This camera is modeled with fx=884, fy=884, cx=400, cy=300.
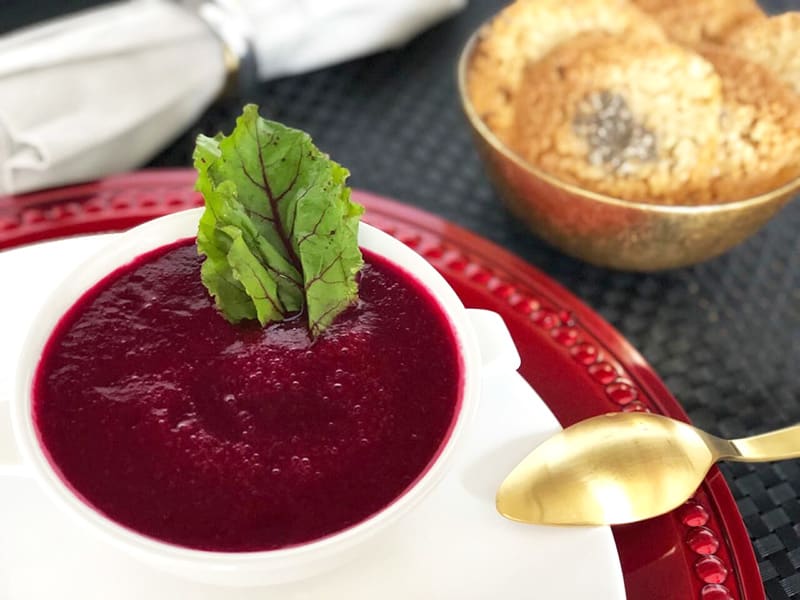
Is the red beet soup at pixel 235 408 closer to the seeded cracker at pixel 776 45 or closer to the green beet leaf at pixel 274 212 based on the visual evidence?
the green beet leaf at pixel 274 212

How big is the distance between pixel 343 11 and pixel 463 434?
49.1 inches

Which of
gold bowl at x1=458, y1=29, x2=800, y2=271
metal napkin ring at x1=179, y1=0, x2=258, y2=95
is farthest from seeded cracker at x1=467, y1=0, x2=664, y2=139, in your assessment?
metal napkin ring at x1=179, y1=0, x2=258, y2=95

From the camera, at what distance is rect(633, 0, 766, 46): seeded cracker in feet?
5.57

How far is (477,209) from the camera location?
1750 mm

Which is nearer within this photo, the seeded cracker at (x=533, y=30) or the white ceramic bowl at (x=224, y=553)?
the white ceramic bowl at (x=224, y=553)

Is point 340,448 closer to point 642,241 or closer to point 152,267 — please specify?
point 152,267

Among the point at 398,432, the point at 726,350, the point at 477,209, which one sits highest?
the point at 398,432

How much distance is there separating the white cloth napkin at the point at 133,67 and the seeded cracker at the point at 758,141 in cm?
80

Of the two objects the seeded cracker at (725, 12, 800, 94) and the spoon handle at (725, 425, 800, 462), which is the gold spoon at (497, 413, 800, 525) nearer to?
the spoon handle at (725, 425, 800, 462)

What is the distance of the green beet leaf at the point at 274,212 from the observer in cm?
101

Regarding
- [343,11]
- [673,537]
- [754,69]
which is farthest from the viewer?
[343,11]

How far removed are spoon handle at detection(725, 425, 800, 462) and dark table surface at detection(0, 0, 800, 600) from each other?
0.43ft

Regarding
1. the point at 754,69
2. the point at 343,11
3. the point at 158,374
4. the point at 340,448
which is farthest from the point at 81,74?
the point at 754,69

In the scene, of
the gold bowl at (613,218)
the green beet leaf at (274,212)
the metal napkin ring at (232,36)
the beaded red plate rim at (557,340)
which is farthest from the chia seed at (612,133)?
the metal napkin ring at (232,36)
